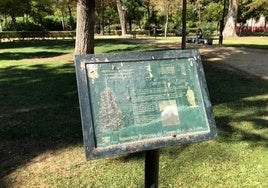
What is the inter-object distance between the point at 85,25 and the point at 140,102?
32.9ft

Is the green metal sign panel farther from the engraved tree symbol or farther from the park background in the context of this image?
the park background

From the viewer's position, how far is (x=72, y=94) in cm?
868

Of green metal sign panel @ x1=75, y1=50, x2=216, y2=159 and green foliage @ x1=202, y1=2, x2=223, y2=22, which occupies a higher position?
green metal sign panel @ x1=75, y1=50, x2=216, y2=159

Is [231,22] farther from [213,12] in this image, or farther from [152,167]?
[152,167]

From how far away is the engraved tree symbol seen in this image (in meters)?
3.02

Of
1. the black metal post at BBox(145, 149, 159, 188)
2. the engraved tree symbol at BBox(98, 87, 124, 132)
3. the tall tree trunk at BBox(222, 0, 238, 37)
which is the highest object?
the engraved tree symbol at BBox(98, 87, 124, 132)

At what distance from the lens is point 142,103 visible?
10.4 ft

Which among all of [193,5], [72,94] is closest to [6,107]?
[72,94]

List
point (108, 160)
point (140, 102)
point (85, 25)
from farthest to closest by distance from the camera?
point (85, 25) → point (108, 160) → point (140, 102)

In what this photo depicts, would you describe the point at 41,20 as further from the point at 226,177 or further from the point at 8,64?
the point at 226,177

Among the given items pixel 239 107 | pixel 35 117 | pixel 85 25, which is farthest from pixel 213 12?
pixel 35 117

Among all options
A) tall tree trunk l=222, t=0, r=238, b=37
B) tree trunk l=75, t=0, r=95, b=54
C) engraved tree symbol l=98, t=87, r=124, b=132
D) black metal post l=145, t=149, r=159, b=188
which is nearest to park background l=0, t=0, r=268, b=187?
black metal post l=145, t=149, r=159, b=188

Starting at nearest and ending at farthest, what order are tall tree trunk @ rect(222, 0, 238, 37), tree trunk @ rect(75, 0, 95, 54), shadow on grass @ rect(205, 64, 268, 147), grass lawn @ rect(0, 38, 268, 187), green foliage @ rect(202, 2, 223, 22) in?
grass lawn @ rect(0, 38, 268, 187) < shadow on grass @ rect(205, 64, 268, 147) < tree trunk @ rect(75, 0, 95, 54) < tall tree trunk @ rect(222, 0, 238, 37) < green foliage @ rect(202, 2, 223, 22)

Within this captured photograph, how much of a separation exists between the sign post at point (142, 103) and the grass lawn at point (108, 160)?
1288 millimetres
